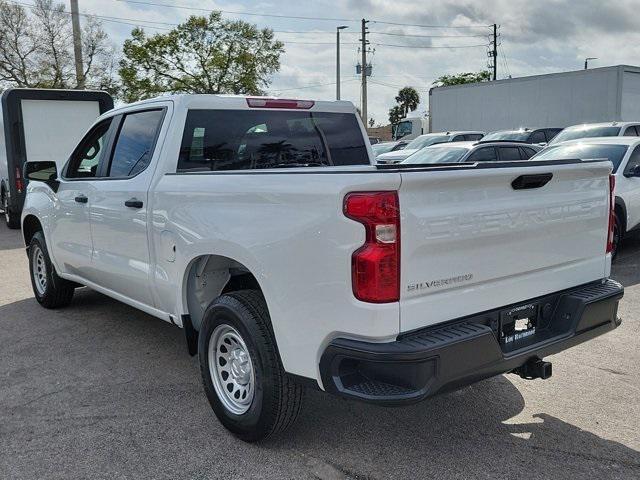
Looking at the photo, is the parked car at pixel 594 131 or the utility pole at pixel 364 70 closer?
the parked car at pixel 594 131

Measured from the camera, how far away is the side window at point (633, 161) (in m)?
8.68

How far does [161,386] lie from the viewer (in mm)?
4445

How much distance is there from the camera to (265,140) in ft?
15.2

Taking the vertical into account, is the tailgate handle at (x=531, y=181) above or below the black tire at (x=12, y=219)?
above

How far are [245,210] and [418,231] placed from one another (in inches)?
39.2

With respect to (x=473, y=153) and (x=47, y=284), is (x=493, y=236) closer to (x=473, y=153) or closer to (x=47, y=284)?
(x=47, y=284)

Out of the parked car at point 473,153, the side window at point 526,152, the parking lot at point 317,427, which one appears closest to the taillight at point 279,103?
the parking lot at point 317,427

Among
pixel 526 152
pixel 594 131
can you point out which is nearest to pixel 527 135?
pixel 594 131

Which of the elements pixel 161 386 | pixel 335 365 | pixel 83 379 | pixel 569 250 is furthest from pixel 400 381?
pixel 83 379

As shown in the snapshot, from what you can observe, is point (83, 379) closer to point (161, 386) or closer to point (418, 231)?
point (161, 386)

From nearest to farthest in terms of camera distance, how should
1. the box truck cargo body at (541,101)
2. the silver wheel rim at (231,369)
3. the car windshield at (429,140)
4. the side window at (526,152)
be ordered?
1. the silver wheel rim at (231,369)
2. the side window at (526,152)
3. the car windshield at (429,140)
4. the box truck cargo body at (541,101)

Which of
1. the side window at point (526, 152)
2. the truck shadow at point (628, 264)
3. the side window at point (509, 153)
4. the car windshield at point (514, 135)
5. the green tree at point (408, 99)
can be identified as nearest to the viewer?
the truck shadow at point (628, 264)

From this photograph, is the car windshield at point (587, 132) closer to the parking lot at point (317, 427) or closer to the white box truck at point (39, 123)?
the parking lot at point (317, 427)

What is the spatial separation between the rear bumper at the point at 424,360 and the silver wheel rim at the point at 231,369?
768 mm
